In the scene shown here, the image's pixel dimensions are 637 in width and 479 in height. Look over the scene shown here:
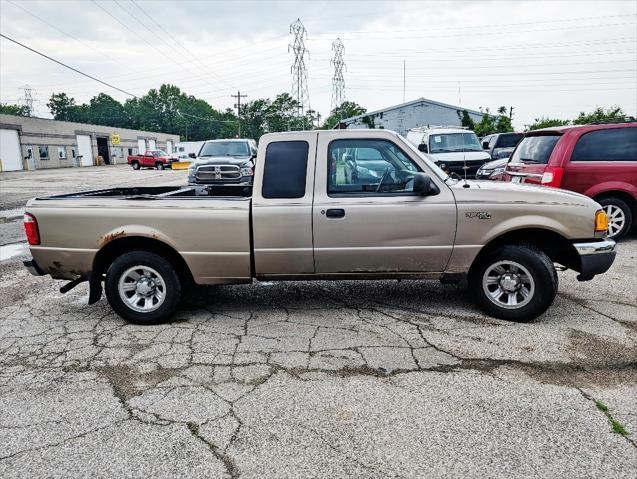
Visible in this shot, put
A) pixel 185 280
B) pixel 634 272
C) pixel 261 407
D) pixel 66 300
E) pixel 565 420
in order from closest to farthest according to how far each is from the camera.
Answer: pixel 565 420
pixel 261 407
pixel 185 280
pixel 66 300
pixel 634 272

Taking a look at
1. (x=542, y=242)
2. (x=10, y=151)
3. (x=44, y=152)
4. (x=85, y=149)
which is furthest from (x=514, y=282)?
(x=85, y=149)

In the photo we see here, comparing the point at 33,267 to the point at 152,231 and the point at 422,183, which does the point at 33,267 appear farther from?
the point at 422,183

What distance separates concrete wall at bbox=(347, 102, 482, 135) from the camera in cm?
4008

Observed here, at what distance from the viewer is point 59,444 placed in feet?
9.33

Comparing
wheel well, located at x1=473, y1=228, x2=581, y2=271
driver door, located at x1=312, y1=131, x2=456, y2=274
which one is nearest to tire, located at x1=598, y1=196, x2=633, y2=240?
wheel well, located at x1=473, y1=228, x2=581, y2=271

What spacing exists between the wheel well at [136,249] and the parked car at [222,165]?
9.34 meters

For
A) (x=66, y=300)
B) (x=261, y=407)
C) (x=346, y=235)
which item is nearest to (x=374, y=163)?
(x=346, y=235)

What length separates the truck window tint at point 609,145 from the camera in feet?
24.8

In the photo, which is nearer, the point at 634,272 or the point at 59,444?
the point at 59,444

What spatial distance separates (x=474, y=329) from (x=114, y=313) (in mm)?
3685

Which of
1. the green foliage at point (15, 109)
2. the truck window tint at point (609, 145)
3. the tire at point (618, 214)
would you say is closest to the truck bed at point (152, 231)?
the truck window tint at point (609, 145)

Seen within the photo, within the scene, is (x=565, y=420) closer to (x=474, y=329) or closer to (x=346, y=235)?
(x=474, y=329)

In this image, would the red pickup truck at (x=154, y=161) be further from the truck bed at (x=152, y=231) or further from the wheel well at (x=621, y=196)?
the truck bed at (x=152, y=231)

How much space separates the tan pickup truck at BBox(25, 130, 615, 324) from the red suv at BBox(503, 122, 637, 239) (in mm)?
3206
